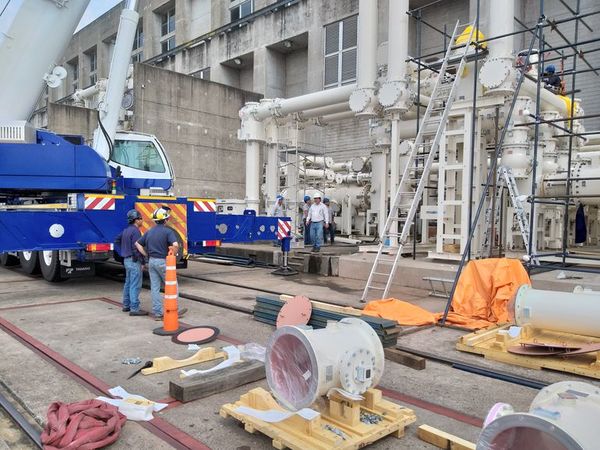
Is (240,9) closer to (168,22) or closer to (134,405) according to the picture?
(168,22)

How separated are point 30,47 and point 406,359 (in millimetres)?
7029

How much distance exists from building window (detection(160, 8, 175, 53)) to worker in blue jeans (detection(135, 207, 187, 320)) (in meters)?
27.8

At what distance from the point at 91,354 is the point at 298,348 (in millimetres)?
2794

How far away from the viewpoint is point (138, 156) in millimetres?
10078

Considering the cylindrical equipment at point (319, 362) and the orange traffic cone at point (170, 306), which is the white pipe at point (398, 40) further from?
the cylindrical equipment at point (319, 362)

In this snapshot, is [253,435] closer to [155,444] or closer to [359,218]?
[155,444]

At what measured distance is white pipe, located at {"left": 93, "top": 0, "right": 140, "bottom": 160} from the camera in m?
9.18

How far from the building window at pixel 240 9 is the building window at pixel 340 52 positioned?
622 centimetres

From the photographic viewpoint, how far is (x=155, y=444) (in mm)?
3096

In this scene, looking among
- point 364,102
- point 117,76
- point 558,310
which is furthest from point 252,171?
point 558,310

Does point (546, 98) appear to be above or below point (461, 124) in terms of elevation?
above

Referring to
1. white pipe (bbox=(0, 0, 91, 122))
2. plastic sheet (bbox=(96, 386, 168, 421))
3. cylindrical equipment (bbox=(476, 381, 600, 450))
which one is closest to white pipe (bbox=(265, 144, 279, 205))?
white pipe (bbox=(0, 0, 91, 122))

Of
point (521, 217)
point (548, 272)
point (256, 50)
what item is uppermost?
point (256, 50)

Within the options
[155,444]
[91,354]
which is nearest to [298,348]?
[155,444]
